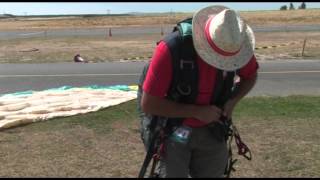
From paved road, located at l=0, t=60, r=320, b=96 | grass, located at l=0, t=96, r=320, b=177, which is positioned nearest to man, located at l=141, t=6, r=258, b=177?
grass, located at l=0, t=96, r=320, b=177

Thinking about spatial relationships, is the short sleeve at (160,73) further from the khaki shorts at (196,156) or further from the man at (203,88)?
the khaki shorts at (196,156)

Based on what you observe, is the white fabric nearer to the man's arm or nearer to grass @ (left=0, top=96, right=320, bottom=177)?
grass @ (left=0, top=96, right=320, bottom=177)

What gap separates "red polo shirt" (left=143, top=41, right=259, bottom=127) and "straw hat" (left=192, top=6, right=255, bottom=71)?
3.1 inches

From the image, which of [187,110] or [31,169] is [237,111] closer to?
[31,169]

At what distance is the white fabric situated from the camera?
7.99 meters

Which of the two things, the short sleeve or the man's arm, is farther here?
the man's arm

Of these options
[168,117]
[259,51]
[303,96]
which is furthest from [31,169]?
[259,51]

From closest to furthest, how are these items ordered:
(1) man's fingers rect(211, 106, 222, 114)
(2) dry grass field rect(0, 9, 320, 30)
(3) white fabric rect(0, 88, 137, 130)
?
(1) man's fingers rect(211, 106, 222, 114), (3) white fabric rect(0, 88, 137, 130), (2) dry grass field rect(0, 9, 320, 30)

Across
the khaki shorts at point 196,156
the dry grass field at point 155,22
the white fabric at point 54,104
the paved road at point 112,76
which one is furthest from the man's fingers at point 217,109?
the dry grass field at point 155,22

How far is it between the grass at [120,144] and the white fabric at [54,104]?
0.67 feet

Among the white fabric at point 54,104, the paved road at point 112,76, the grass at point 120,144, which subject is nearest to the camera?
the grass at point 120,144

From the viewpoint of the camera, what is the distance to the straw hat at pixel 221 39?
117 inches

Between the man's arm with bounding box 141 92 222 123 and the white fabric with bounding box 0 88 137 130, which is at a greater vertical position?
the man's arm with bounding box 141 92 222 123

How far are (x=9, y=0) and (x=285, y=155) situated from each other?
14.5 ft
